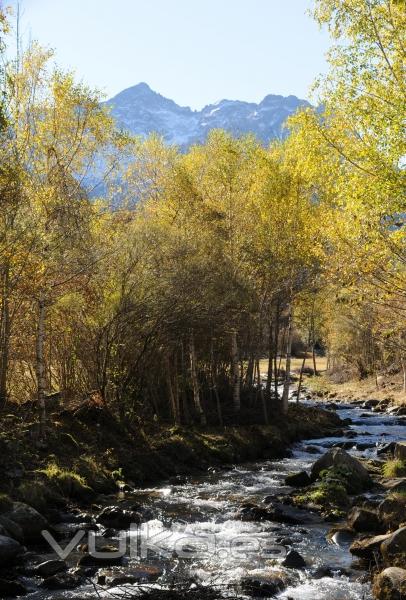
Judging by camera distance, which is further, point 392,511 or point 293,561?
point 392,511

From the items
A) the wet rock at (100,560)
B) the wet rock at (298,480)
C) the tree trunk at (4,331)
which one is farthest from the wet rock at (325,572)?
the tree trunk at (4,331)

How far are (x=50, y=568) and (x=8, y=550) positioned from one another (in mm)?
810

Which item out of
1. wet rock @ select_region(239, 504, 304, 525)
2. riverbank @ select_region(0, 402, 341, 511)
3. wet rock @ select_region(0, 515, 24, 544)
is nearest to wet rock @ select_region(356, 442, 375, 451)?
riverbank @ select_region(0, 402, 341, 511)

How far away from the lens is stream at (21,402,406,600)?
410 inches

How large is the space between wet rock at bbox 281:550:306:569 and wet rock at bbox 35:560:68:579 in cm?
410

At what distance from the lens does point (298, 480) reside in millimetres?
18734

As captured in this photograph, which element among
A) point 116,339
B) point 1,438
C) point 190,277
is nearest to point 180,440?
point 116,339

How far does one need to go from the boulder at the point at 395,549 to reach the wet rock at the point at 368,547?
1.87ft

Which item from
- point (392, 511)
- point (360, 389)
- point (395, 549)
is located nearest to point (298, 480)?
point (392, 511)

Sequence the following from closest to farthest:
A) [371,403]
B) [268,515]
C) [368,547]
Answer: [368,547]
[268,515]
[371,403]

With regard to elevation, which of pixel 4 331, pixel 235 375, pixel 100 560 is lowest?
pixel 100 560

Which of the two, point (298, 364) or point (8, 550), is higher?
point (8, 550)

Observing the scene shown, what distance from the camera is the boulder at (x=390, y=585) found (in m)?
9.36

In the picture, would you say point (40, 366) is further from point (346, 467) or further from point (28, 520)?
point (346, 467)
